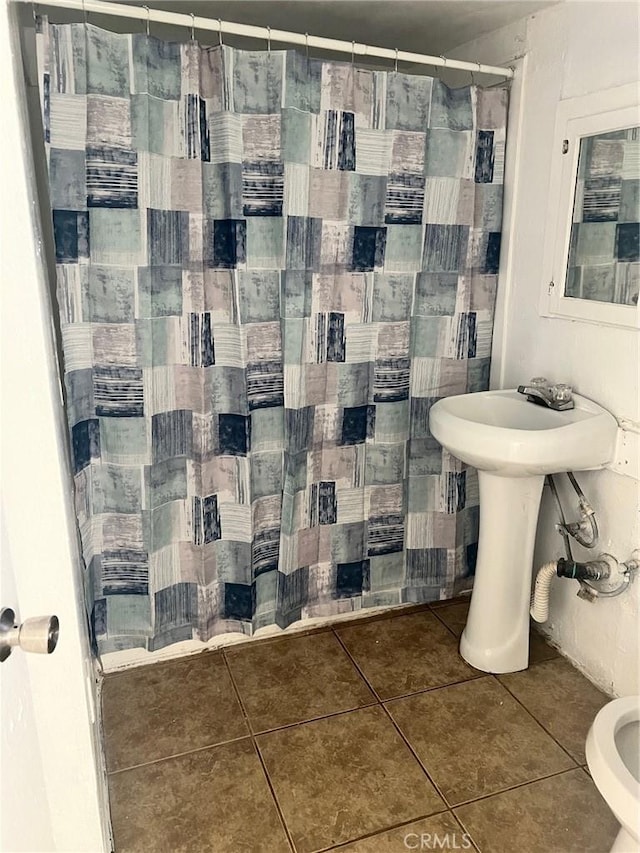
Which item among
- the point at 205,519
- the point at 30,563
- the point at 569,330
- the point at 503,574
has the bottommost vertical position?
the point at 503,574

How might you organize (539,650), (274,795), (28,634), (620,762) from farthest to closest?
1. (539,650)
2. (274,795)
3. (620,762)
4. (28,634)

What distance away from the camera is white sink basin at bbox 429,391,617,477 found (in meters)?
1.81

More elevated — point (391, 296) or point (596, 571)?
point (391, 296)

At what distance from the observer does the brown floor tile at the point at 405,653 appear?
7.01 feet

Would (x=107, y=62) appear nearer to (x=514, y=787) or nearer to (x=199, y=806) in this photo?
(x=199, y=806)

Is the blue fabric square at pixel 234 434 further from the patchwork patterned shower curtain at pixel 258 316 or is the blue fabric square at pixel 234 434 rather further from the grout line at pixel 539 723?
the grout line at pixel 539 723

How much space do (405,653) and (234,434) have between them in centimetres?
97

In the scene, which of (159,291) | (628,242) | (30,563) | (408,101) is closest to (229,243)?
(159,291)

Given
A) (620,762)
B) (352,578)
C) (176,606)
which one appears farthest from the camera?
(352,578)

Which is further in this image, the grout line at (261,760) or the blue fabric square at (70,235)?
the blue fabric square at (70,235)

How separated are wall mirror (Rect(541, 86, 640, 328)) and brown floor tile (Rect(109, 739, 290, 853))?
1.63 meters

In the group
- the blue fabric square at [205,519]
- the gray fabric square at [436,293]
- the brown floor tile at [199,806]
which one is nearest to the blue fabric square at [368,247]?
the gray fabric square at [436,293]

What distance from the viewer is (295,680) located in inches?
84.3

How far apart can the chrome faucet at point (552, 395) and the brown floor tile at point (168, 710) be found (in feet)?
4.37
